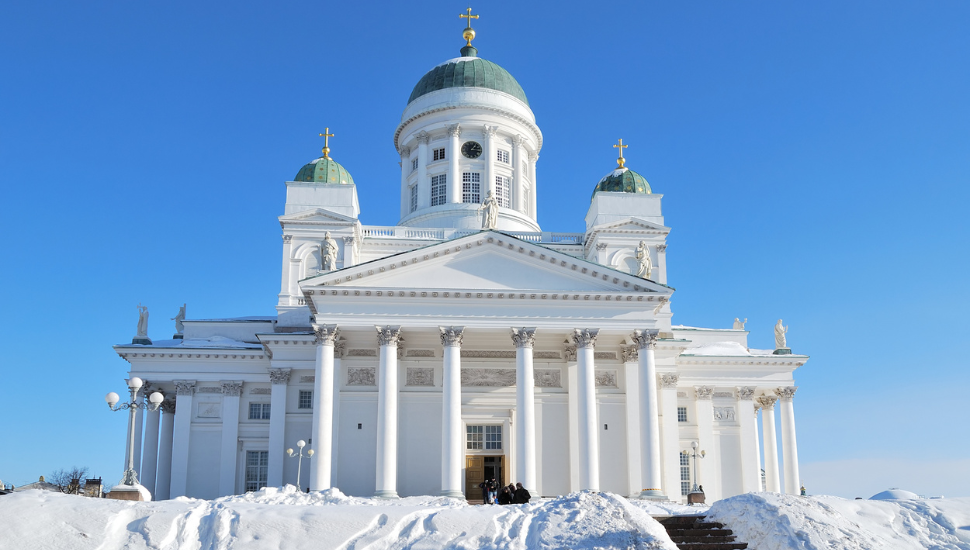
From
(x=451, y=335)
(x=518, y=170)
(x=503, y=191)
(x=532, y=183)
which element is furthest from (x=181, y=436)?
(x=532, y=183)

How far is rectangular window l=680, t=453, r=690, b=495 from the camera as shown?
44406 millimetres

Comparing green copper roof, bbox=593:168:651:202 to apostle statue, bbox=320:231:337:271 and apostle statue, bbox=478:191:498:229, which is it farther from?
apostle statue, bbox=320:231:337:271

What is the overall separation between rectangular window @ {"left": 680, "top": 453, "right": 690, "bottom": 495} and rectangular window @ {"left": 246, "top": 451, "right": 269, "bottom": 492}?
19.8m

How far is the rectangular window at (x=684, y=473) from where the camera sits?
146 feet

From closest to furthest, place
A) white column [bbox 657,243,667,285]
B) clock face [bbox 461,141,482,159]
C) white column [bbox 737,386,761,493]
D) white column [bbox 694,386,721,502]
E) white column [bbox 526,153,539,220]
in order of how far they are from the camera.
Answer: white column [bbox 694,386,721,502], white column [bbox 737,386,761,493], white column [bbox 657,243,667,285], clock face [bbox 461,141,482,159], white column [bbox 526,153,539,220]

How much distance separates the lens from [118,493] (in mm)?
26875

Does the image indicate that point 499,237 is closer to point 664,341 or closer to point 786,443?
point 664,341

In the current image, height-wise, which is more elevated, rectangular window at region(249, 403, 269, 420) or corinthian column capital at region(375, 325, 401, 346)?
corinthian column capital at region(375, 325, 401, 346)

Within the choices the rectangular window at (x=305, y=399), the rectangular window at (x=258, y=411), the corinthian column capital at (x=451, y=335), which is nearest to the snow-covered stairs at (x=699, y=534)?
the corinthian column capital at (x=451, y=335)

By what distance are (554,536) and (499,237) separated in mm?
18412

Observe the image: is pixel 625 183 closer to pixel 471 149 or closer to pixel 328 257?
pixel 471 149

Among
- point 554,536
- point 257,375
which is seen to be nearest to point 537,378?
point 257,375

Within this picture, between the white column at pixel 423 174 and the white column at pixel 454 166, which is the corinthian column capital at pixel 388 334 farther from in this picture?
the white column at pixel 423 174

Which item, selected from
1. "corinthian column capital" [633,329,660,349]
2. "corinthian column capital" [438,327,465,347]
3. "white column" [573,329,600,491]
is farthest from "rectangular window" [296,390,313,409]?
"corinthian column capital" [633,329,660,349]
